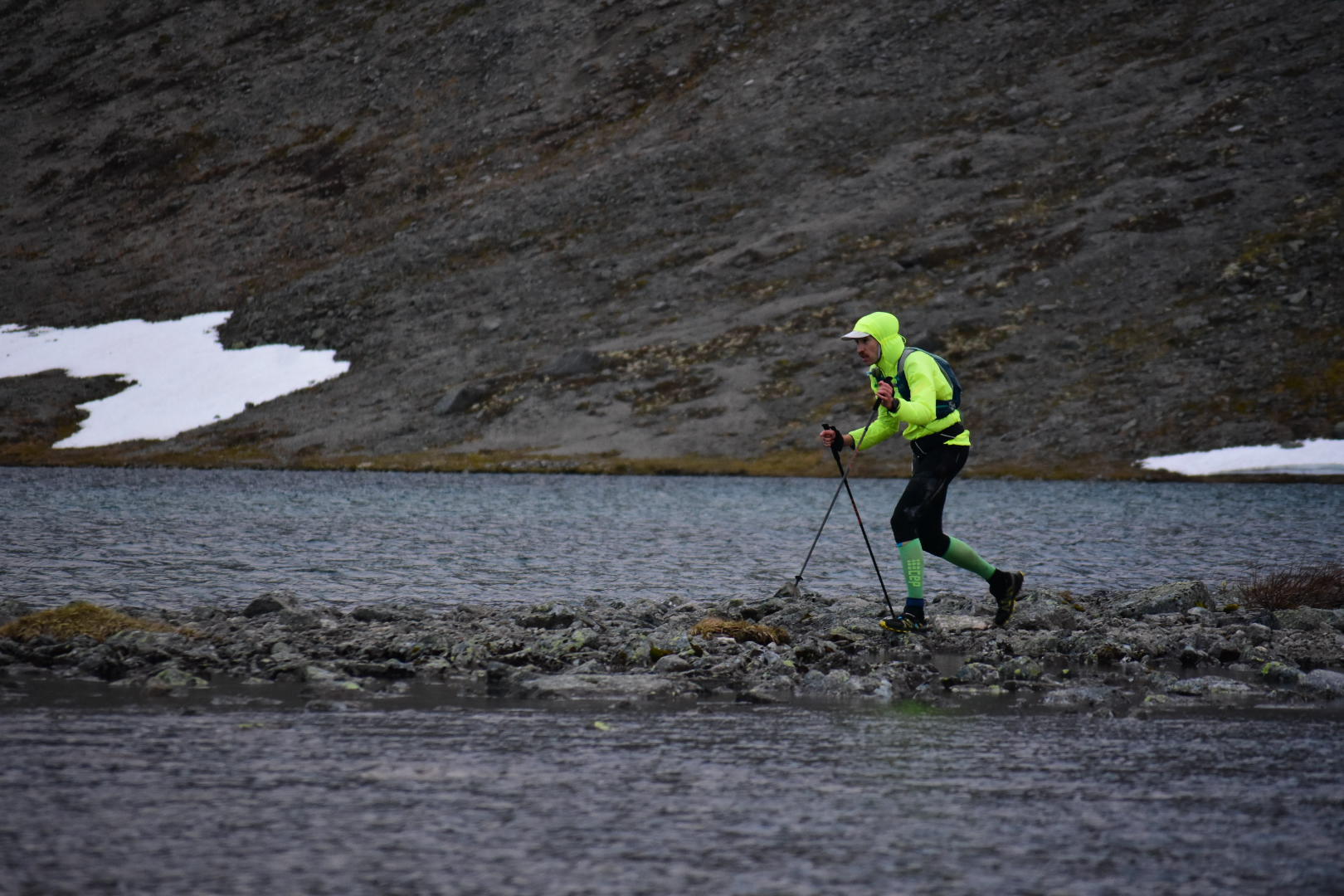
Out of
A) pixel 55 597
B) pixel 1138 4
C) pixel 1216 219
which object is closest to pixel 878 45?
pixel 1138 4

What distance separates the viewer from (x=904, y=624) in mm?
14945

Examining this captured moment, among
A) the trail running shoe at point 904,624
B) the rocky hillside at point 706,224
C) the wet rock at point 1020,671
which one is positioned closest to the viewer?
the wet rock at point 1020,671

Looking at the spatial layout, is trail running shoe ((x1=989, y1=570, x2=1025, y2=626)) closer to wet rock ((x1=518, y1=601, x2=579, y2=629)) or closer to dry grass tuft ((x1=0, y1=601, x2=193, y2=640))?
wet rock ((x1=518, y1=601, x2=579, y2=629))

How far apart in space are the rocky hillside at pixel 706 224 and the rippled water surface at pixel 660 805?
71255 mm

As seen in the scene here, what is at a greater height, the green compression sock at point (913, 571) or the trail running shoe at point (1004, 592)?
the green compression sock at point (913, 571)

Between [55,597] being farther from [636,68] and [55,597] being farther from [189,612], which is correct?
[636,68]

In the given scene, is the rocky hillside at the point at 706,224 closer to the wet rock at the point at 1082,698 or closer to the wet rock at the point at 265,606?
the wet rock at the point at 265,606

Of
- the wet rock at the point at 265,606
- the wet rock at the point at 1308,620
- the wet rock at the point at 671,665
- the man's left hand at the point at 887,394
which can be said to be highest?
the man's left hand at the point at 887,394

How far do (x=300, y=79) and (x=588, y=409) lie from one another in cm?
8228

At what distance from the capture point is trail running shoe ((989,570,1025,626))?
15.6 metres

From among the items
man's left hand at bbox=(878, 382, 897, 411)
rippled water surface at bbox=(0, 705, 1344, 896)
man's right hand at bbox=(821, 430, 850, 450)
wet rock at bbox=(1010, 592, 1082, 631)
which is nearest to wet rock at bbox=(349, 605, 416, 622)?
man's right hand at bbox=(821, 430, 850, 450)

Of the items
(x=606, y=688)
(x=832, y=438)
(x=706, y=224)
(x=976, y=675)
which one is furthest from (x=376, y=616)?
(x=706, y=224)

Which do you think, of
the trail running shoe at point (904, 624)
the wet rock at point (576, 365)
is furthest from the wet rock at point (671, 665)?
the wet rock at point (576, 365)

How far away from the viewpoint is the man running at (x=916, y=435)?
14867mm
